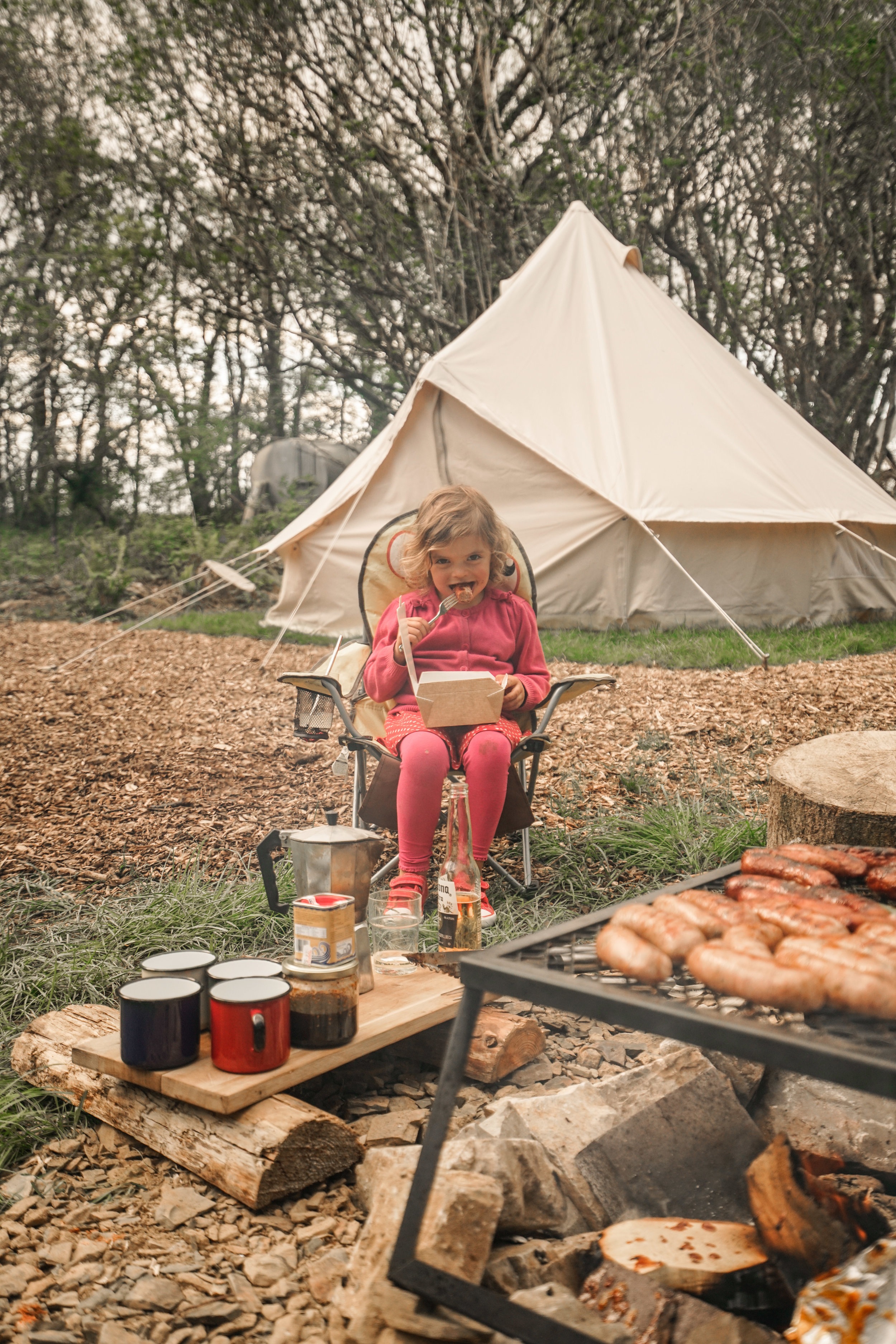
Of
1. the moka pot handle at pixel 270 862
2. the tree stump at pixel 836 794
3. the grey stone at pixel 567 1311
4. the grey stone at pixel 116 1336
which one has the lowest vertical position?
the grey stone at pixel 116 1336

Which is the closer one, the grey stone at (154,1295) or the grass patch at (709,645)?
the grey stone at (154,1295)

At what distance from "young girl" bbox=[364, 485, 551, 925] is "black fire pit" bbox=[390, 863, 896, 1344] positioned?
51.7 inches

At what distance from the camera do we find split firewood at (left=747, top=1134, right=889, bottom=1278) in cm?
133

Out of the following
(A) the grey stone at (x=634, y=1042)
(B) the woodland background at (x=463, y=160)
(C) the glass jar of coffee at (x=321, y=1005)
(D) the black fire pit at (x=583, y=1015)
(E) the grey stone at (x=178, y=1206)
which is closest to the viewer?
(D) the black fire pit at (x=583, y=1015)

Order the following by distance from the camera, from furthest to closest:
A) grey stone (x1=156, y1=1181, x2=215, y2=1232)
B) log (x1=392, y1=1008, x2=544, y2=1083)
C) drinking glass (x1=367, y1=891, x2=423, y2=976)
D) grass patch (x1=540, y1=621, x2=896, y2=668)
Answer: grass patch (x1=540, y1=621, x2=896, y2=668)
drinking glass (x1=367, y1=891, x2=423, y2=976)
log (x1=392, y1=1008, x2=544, y2=1083)
grey stone (x1=156, y1=1181, x2=215, y2=1232)

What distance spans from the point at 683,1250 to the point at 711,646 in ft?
17.2

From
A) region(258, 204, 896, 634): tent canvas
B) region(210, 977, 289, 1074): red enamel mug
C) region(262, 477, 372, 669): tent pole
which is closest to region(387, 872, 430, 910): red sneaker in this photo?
region(210, 977, 289, 1074): red enamel mug

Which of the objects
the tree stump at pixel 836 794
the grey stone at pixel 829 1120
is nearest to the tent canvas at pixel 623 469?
the tree stump at pixel 836 794

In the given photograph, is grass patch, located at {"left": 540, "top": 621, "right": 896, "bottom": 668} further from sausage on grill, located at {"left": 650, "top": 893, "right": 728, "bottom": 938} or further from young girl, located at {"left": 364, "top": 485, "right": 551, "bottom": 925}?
sausage on grill, located at {"left": 650, "top": 893, "right": 728, "bottom": 938}

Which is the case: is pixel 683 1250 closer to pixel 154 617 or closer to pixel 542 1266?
pixel 542 1266

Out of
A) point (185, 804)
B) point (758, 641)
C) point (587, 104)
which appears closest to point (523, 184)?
point (587, 104)

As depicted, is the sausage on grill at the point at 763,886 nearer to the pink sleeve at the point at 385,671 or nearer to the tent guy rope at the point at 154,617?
the pink sleeve at the point at 385,671

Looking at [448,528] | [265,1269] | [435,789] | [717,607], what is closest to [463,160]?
[717,607]

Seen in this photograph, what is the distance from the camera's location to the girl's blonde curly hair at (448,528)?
9.64 feet
